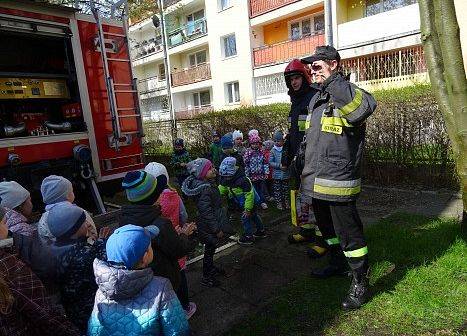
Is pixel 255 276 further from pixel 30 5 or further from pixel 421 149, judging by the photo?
pixel 30 5

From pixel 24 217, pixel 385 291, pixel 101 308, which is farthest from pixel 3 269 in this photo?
pixel 385 291

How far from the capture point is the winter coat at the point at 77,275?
214 cm

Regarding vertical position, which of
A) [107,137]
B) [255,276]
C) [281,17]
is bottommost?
[255,276]

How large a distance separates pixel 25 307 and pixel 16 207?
1406 millimetres

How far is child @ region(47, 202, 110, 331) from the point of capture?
2.14 meters

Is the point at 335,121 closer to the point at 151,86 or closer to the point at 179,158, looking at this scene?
the point at 179,158

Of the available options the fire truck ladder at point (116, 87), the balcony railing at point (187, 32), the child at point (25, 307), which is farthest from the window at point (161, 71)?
the child at point (25, 307)

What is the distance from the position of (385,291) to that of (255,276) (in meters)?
1.19

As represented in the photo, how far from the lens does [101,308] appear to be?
1.83 m

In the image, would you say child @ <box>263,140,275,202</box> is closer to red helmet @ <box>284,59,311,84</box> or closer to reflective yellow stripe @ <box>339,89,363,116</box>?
red helmet @ <box>284,59,311,84</box>

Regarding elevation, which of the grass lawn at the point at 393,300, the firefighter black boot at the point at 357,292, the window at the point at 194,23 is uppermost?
the window at the point at 194,23

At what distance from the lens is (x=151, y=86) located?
30734 millimetres

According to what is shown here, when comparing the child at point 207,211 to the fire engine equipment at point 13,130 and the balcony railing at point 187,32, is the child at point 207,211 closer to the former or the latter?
the fire engine equipment at point 13,130

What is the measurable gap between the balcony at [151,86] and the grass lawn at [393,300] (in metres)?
27.7
